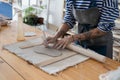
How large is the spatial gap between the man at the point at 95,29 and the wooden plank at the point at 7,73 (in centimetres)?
34

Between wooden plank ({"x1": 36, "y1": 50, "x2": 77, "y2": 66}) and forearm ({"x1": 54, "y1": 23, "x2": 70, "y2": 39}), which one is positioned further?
forearm ({"x1": 54, "y1": 23, "x2": 70, "y2": 39})

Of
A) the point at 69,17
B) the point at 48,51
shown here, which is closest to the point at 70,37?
the point at 48,51

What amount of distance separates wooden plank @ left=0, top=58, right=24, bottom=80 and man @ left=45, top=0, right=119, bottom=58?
1.13 ft

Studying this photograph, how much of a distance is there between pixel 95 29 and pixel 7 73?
0.70 meters

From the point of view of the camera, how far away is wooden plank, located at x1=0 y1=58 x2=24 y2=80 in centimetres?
90

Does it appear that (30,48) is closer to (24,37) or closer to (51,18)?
(24,37)

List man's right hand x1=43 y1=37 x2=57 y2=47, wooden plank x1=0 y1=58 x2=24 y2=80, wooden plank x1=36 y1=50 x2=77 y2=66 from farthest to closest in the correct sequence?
man's right hand x1=43 y1=37 x2=57 y2=47, wooden plank x1=36 y1=50 x2=77 y2=66, wooden plank x1=0 y1=58 x2=24 y2=80

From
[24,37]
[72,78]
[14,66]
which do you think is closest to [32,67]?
[14,66]

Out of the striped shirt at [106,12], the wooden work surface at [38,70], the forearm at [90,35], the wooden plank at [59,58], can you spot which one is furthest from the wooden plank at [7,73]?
the striped shirt at [106,12]

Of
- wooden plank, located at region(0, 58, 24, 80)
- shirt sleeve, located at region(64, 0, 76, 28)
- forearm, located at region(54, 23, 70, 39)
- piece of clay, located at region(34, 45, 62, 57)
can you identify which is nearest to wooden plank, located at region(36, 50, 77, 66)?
piece of clay, located at region(34, 45, 62, 57)

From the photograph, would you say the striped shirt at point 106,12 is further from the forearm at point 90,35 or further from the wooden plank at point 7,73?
the wooden plank at point 7,73

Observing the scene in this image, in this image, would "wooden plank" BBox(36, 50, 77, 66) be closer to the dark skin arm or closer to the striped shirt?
the dark skin arm

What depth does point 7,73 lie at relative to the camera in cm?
94

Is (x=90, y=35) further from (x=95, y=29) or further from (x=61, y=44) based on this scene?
(x=61, y=44)
